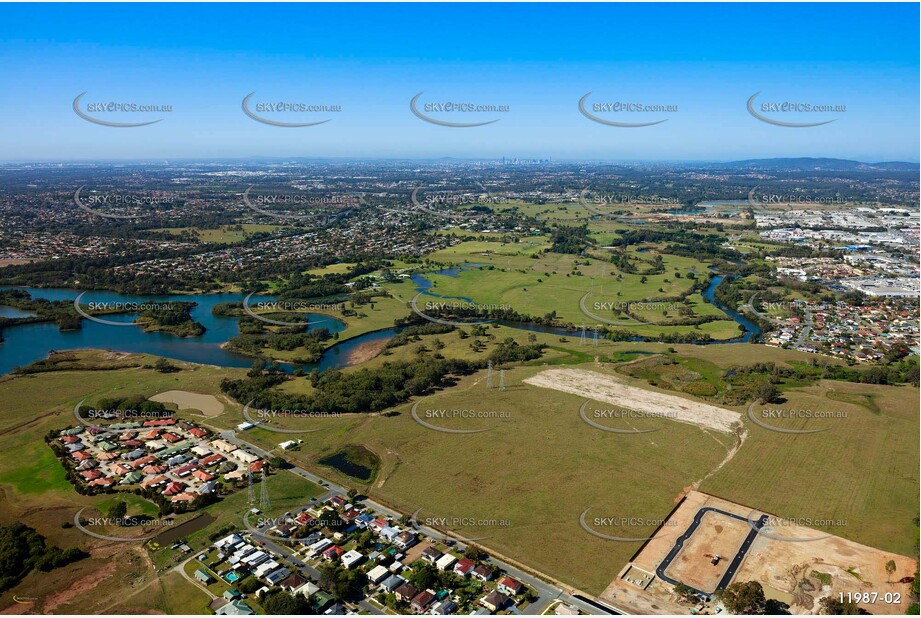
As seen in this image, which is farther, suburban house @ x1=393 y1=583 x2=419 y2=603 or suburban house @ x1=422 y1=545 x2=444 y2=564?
suburban house @ x1=422 y1=545 x2=444 y2=564

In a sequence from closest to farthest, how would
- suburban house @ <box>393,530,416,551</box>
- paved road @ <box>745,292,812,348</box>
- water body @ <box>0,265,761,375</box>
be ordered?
1. suburban house @ <box>393,530,416,551</box>
2. water body @ <box>0,265,761,375</box>
3. paved road @ <box>745,292,812,348</box>

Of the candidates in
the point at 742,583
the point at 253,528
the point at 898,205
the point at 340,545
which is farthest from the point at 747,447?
the point at 898,205

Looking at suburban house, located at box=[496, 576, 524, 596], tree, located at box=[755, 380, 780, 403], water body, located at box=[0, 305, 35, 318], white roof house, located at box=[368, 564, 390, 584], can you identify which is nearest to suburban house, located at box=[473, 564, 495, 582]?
suburban house, located at box=[496, 576, 524, 596]

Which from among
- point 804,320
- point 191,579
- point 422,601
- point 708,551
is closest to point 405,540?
point 422,601

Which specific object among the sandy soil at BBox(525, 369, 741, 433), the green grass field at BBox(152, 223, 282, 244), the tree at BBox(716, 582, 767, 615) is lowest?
the tree at BBox(716, 582, 767, 615)

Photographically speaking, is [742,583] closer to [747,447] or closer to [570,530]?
[570,530]

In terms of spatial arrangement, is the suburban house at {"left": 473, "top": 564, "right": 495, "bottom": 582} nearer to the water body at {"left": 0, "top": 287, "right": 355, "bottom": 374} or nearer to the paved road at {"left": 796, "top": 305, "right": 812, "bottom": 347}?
the water body at {"left": 0, "top": 287, "right": 355, "bottom": 374}
